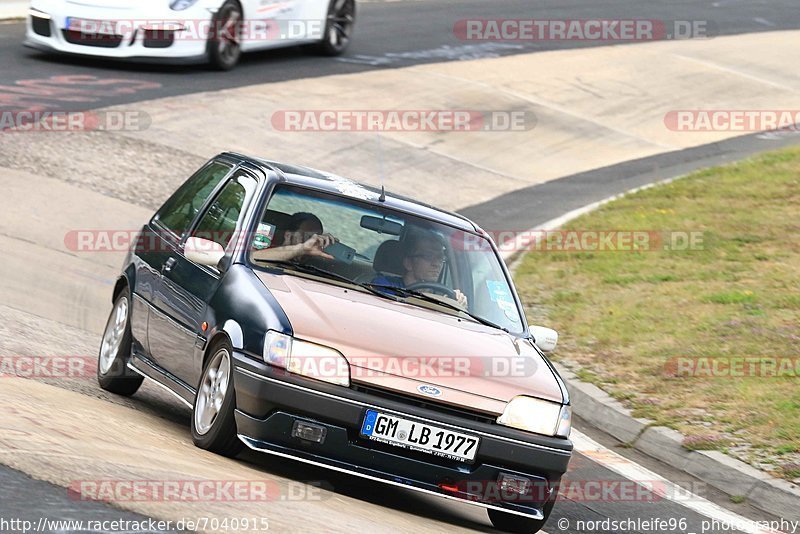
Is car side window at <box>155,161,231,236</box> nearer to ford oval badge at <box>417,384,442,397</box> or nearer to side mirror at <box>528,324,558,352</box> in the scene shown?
side mirror at <box>528,324,558,352</box>

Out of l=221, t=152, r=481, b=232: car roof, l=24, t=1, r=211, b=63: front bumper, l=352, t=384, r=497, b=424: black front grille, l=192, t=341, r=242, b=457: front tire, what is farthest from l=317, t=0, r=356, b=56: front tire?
l=352, t=384, r=497, b=424: black front grille

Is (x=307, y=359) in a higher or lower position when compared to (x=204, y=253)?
lower

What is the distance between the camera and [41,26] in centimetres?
1922

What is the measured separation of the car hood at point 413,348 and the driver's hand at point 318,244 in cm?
31

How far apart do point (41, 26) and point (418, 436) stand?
1414 cm

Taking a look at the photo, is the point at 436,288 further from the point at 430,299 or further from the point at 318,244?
the point at 318,244

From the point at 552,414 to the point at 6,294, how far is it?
585cm

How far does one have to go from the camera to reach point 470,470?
6.69 metres

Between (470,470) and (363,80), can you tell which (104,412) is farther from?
(363,80)

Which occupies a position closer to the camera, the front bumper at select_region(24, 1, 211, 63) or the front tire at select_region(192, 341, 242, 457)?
the front tire at select_region(192, 341, 242, 457)

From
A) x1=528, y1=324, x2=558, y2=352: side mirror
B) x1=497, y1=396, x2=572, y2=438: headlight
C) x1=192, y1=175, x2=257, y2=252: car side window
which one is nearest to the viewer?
x1=497, y1=396, x2=572, y2=438: headlight

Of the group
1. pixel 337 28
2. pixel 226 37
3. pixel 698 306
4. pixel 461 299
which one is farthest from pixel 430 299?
pixel 337 28

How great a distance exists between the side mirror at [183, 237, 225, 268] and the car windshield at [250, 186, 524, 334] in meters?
0.20

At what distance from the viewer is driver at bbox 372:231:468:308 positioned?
7789 mm
